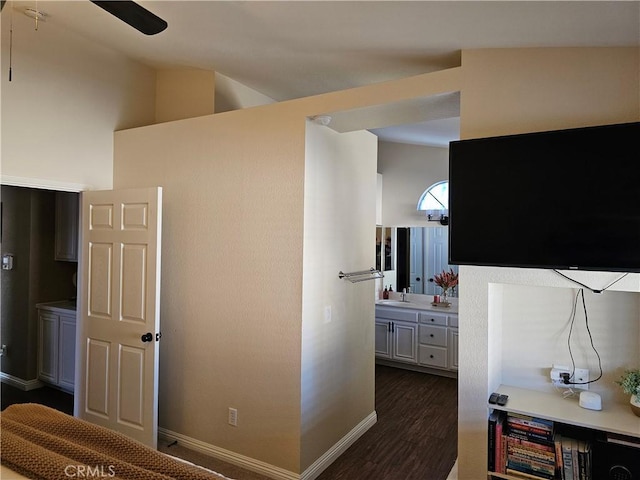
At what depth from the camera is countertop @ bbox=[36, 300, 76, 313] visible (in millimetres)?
3873

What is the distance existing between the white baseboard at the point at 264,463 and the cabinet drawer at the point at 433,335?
160cm

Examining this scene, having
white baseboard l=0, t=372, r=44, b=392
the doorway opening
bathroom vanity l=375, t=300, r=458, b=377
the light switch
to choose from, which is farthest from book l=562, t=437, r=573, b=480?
the light switch

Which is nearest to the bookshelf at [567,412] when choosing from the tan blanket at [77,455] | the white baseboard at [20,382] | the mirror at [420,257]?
the tan blanket at [77,455]

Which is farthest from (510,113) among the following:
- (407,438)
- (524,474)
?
(407,438)

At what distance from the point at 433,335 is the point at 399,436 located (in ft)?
5.26

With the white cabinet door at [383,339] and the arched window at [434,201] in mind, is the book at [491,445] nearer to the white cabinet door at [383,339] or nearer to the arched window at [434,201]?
the white cabinet door at [383,339]

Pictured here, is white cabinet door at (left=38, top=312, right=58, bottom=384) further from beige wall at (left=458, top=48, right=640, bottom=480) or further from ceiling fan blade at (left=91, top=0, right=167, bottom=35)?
beige wall at (left=458, top=48, right=640, bottom=480)

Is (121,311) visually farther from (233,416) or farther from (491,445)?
(491,445)

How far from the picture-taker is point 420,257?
5191mm

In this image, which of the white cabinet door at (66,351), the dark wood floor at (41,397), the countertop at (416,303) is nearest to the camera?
the dark wood floor at (41,397)

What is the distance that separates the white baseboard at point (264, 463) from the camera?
260 cm

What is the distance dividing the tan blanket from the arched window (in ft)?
14.0

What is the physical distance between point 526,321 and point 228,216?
203 centimetres

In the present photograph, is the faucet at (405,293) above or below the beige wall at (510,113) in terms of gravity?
below
